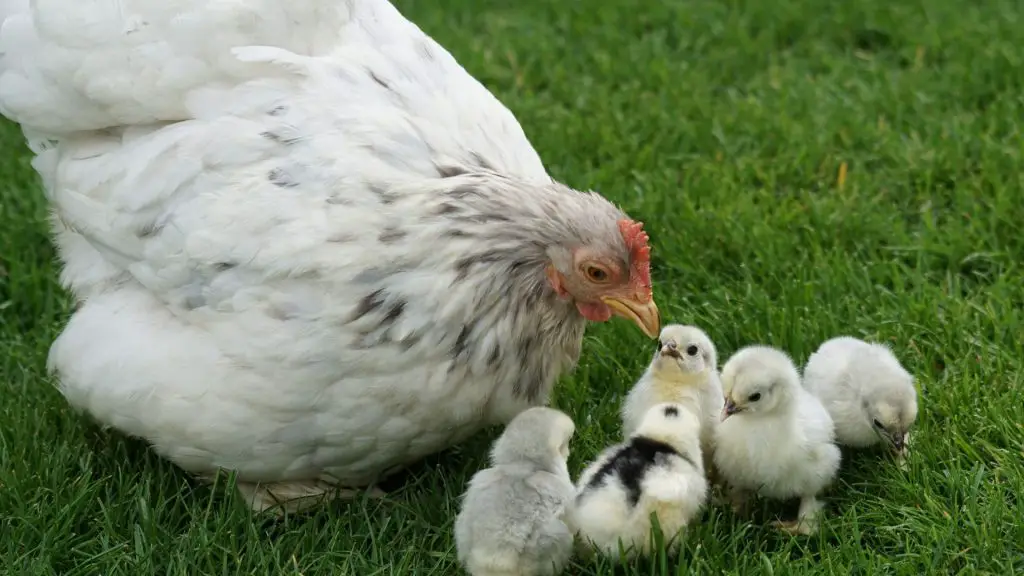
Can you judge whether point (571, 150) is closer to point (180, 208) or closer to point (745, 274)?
point (745, 274)

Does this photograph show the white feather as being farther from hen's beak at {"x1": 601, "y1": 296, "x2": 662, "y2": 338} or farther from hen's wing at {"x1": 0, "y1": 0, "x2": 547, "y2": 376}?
hen's beak at {"x1": 601, "y1": 296, "x2": 662, "y2": 338}

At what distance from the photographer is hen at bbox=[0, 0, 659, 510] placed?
300 cm

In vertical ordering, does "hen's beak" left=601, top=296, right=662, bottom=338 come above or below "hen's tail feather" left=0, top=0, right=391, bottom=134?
below

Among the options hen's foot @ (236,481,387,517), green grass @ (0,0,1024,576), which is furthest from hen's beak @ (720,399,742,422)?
hen's foot @ (236,481,387,517)

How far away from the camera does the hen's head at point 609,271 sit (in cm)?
297

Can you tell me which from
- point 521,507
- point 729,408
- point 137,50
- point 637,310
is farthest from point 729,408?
point 137,50

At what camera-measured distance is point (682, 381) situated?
10.4ft

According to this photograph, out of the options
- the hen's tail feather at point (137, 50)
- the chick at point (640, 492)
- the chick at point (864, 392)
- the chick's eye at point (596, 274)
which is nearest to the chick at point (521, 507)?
the chick at point (640, 492)

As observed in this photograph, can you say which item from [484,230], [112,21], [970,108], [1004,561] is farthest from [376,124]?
[970,108]

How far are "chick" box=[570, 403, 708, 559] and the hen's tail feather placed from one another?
1.42m

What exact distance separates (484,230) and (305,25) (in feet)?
2.96

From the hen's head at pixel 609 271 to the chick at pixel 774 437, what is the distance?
0.27 m

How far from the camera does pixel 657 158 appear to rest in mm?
5004

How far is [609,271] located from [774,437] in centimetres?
58
